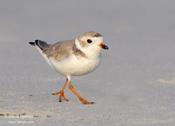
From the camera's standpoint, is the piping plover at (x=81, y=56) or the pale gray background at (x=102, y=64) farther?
the piping plover at (x=81, y=56)

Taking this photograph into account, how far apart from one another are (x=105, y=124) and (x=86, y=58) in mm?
1310

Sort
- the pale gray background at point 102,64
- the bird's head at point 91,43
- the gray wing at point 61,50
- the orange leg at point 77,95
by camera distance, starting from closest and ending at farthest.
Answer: the pale gray background at point 102,64
the bird's head at point 91,43
the orange leg at point 77,95
the gray wing at point 61,50

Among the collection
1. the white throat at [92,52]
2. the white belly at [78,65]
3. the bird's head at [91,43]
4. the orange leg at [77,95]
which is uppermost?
the bird's head at [91,43]

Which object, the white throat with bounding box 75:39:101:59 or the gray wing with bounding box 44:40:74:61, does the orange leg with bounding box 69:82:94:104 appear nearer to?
the gray wing with bounding box 44:40:74:61

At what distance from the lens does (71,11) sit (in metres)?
14.0

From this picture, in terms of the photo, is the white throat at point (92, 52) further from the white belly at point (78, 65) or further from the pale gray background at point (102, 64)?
the pale gray background at point (102, 64)

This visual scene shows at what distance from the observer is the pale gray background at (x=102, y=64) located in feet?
24.4

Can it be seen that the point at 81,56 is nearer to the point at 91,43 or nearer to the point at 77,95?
the point at 91,43

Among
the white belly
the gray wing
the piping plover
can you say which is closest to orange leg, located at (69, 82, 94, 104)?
the piping plover

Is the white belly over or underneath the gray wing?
underneath

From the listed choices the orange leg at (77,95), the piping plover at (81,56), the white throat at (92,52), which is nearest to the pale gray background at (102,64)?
the orange leg at (77,95)

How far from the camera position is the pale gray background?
743cm

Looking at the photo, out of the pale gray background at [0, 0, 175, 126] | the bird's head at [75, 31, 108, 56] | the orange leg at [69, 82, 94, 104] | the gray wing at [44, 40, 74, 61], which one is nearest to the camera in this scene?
the pale gray background at [0, 0, 175, 126]

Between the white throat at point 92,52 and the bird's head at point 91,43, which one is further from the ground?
the bird's head at point 91,43
